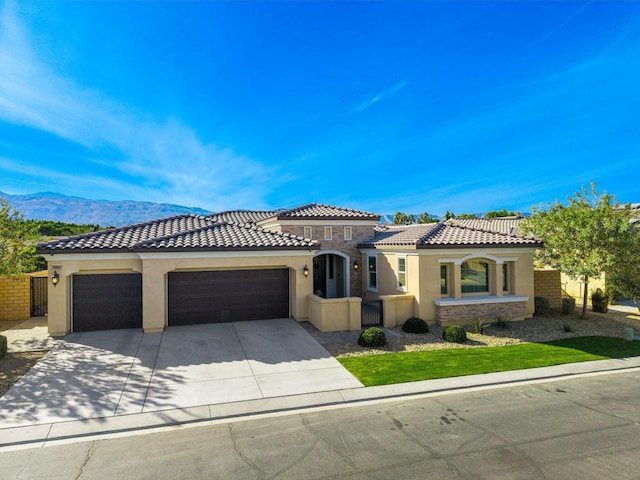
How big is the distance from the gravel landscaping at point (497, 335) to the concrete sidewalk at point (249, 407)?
277cm

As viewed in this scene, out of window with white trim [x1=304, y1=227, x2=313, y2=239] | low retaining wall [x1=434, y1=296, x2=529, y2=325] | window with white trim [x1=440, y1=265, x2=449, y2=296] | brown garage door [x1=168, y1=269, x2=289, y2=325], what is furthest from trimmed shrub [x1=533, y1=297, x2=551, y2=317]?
brown garage door [x1=168, y1=269, x2=289, y2=325]

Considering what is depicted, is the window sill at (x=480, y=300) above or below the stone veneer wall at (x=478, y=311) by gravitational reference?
above

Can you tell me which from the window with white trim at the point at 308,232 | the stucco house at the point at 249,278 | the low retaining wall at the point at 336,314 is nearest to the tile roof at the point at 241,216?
the window with white trim at the point at 308,232

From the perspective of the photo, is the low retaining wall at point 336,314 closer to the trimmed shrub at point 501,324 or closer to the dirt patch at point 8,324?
the trimmed shrub at point 501,324

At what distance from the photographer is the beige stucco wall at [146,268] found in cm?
1408

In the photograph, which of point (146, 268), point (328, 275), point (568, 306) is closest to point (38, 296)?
point (146, 268)

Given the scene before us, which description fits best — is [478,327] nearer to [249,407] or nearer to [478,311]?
[478,311]

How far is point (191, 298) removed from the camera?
1585 cm

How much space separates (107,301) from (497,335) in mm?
14622

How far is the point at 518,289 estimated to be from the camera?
56.4ft

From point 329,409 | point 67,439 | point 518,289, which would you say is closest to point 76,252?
point 67,439

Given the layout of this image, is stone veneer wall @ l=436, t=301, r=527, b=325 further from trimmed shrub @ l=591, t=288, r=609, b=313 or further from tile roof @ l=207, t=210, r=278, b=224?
tile roof @ l=207, t=210, r=278, b=224

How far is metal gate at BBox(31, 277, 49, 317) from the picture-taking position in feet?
57.8

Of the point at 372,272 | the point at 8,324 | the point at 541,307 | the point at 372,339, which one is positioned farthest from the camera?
the point at 372,272
